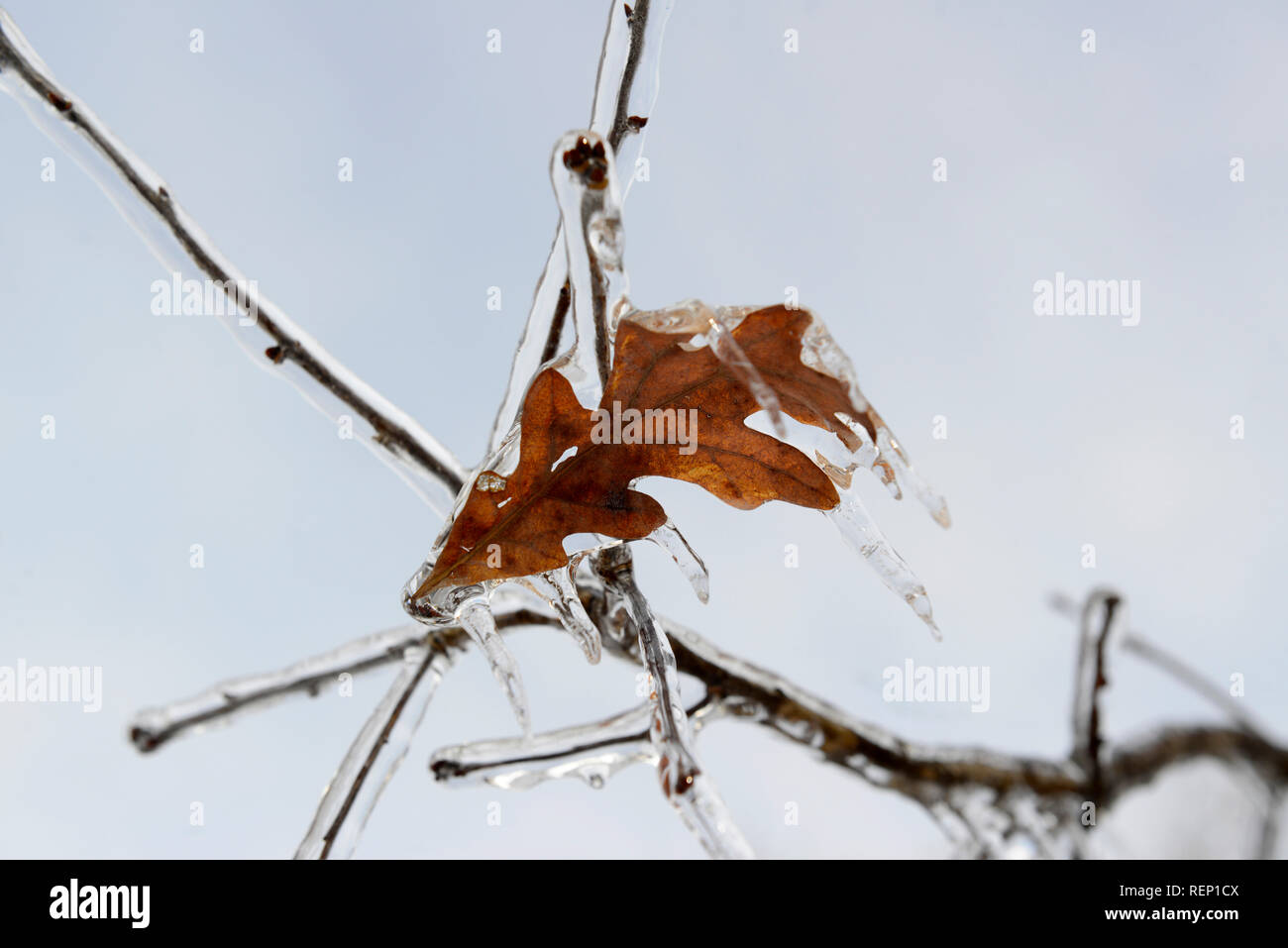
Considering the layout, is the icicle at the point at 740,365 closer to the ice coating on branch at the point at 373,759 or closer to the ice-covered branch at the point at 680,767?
the ice-covered branch at the point at 680,767

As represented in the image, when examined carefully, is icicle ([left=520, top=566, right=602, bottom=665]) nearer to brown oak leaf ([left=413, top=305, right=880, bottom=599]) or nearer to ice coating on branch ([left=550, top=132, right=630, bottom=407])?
brown oak leaf ([left=413, top=305, right=880, bottom=599])

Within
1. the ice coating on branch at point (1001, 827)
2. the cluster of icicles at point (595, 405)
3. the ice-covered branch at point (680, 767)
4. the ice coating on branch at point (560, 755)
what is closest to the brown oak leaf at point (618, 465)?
the cluster of icicles at point (595, 405)

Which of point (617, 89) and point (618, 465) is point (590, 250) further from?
point (617, 89)

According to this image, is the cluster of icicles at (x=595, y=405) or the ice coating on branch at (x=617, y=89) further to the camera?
the ice coating on branch at (x=617, y=89)

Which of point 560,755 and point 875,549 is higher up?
point 875,549

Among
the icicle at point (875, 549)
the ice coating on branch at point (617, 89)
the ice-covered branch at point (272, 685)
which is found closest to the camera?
the icicle at point (875, 549)

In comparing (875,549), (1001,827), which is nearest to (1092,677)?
(1001,827)

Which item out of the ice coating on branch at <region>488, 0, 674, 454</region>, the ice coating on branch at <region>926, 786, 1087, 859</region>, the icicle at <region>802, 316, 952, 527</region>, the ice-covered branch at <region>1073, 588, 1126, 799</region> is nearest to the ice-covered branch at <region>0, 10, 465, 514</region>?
the ice coating on branch at <region>488, 0, 674, 454</region>
